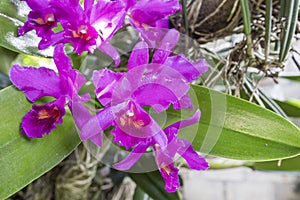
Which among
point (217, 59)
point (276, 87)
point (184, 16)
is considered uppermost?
point (184, 16)

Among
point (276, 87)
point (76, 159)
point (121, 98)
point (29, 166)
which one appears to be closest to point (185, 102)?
point (121, 98)

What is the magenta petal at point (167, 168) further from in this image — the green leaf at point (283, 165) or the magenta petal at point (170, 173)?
the green leaf at point (283, 165)

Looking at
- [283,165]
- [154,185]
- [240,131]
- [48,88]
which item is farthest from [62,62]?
[283,165]

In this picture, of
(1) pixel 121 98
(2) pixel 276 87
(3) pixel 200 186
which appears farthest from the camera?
(3) pixel 200 186

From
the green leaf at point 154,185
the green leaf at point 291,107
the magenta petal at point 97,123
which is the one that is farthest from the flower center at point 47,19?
the green leaf at point 291,107

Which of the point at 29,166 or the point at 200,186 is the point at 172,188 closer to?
the point at 29,166

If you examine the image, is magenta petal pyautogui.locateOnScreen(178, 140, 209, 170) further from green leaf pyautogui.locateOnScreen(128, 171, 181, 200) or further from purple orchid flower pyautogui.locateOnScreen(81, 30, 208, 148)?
green leaf pyautogui.locateOnScreen(128, 171, 181, 200)

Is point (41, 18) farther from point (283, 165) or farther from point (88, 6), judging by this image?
point (283, 165)

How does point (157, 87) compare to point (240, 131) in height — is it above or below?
above
